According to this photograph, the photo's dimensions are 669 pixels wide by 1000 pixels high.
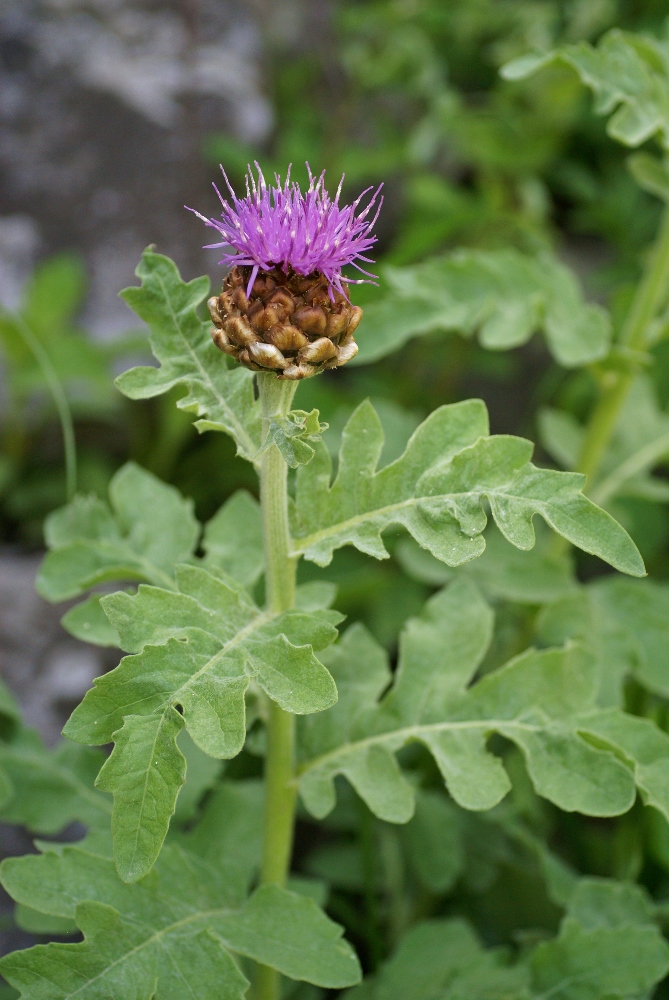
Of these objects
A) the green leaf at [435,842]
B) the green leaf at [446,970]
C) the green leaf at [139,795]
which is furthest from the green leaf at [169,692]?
the green leaf at [435,842]

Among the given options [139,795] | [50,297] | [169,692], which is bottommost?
[139,795]

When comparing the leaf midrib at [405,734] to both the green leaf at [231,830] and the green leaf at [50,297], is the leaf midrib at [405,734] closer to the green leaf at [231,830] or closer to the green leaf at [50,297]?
the green leaf at [231,830]

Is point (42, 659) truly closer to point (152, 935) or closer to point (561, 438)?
point (152, 935)

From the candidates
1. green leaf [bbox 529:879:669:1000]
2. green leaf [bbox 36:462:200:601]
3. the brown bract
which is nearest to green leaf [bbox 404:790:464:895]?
green leaf [bbox 529:879:669:1000]

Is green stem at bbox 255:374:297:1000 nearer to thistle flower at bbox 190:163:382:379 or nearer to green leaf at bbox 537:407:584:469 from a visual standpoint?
thistle flower at bbox 190:163:382:379

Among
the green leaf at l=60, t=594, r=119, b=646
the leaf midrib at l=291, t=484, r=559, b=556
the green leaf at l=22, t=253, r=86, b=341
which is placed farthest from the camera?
the green leaf at l=22, t=253, r=86, b=341

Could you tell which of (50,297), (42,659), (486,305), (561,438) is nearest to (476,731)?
(486,305)

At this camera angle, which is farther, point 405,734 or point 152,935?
point 405,734
